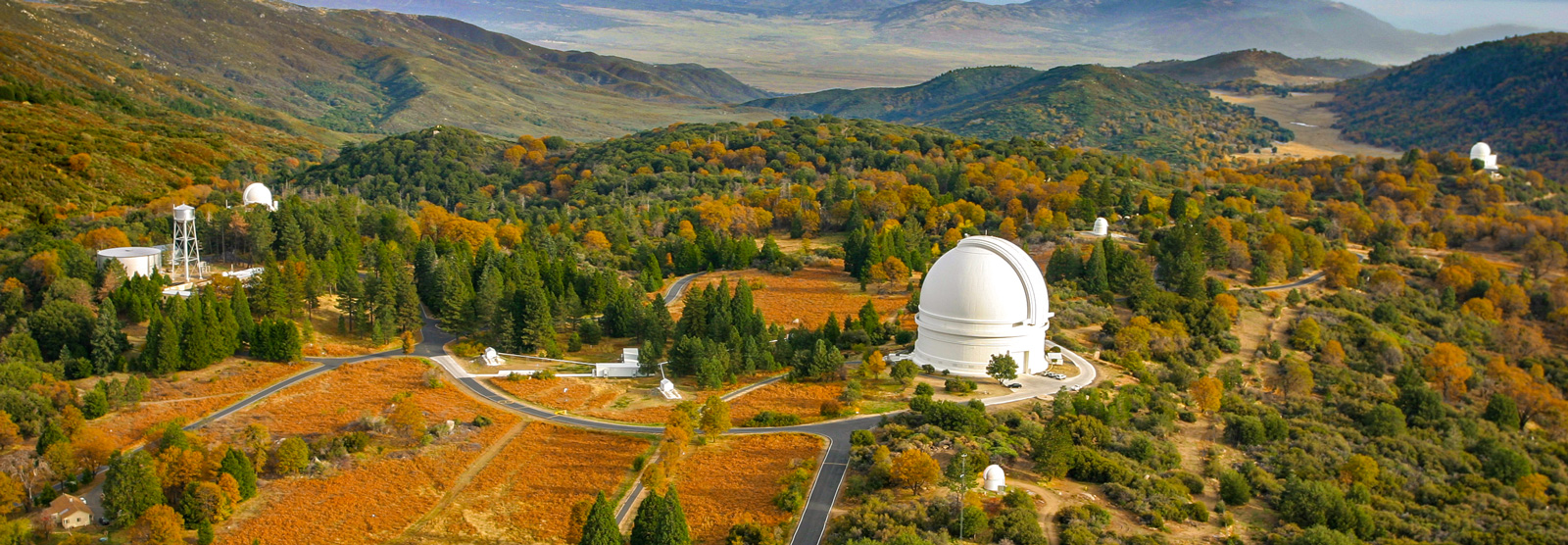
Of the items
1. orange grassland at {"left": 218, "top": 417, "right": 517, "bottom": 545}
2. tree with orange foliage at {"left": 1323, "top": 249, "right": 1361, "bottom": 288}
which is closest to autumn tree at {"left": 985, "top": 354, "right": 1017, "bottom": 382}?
orange grassland at {"left": 218, "top": 417, "right": 517, "bottom": 545}

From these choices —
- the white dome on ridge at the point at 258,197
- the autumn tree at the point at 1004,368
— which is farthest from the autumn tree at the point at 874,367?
the white dome on ridge at the point at 258,197

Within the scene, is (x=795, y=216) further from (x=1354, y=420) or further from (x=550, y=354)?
(x=1354, y=420)

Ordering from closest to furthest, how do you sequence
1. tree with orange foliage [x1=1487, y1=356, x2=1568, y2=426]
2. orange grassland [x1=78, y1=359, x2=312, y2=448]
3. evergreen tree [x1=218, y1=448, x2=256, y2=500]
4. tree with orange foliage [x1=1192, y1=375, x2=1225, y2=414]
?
evergreen tree [x1=218, y1=448, x2=256, y2=500], orange grassland [x1=78, y1=359, x2=312, y2=448], tree with orange foliage [x1=1192, y1=375, x2=1225, y2=414], tree with orange foliage [x1=1487, y1=356, x2=1568, y2=426]

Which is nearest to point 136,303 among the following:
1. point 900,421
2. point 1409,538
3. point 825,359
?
point 825,359

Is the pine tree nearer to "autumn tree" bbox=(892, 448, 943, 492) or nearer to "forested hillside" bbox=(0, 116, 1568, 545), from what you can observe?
"forested hillside" bbox=(0, 116, 1568, 545)

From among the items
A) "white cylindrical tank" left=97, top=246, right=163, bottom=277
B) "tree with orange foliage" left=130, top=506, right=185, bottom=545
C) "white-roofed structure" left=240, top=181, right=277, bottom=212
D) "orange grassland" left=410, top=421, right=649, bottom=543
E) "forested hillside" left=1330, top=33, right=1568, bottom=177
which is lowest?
"orange grassland" left=410, top=421, right=649, bottom=543

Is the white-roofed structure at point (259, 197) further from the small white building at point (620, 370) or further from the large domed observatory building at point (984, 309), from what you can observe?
the large domed observatory building at point (984, 309)

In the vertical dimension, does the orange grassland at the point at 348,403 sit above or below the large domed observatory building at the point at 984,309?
below
